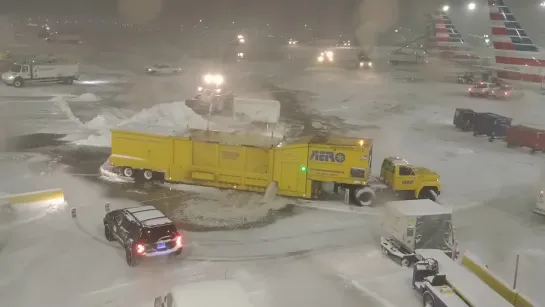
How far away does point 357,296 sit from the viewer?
15312 millimetres

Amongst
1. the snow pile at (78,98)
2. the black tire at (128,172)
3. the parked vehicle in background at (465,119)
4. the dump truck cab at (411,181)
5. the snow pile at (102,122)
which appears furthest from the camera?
the snow pile at (78,98)

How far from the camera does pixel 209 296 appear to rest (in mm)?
11773

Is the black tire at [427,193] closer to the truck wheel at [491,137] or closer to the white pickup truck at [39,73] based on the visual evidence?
the truck wheel at [491,137]

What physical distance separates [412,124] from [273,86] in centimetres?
2238

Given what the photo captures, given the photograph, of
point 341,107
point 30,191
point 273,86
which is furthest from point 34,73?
point 30,191

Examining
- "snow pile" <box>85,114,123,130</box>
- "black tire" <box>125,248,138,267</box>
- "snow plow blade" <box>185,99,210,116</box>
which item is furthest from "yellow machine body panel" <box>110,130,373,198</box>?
"snow plow blade" <box>185,99,210,116</box>

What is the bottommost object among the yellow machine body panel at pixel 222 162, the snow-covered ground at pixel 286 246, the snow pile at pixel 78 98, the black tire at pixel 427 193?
the snow-covered ground at pixel 286 246

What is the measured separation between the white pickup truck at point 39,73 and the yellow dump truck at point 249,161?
112 feet

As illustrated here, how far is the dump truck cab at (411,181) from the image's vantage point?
2373 centimetres

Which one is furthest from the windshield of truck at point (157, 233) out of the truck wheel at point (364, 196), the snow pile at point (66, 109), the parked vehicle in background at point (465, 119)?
the parked vehicle in background at point (465, 119)

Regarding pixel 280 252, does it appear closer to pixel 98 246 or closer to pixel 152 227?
pixel 152 227

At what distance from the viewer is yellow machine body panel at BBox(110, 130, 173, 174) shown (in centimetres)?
2459

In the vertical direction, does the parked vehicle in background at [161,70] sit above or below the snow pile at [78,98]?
above

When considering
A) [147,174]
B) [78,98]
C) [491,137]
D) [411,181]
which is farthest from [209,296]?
[78,98]
